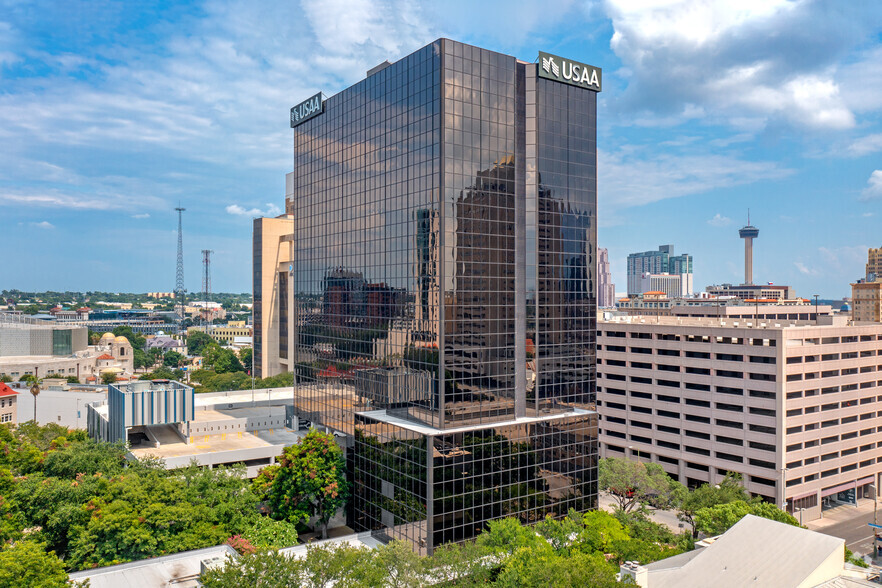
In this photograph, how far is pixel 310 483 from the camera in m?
73.1

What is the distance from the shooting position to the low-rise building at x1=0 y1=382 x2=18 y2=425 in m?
134

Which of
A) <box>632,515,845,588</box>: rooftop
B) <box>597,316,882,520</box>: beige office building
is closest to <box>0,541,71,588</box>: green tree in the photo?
<box>632,515,845,588</box>: rooftop

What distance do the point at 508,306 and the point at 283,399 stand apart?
70.7m

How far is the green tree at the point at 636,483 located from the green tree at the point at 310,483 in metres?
35.4

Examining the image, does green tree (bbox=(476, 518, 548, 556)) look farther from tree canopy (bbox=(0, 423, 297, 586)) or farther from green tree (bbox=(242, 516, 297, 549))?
green tree (bbox=(242, 516, 297, 549))

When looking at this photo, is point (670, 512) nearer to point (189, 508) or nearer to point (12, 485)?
point (189, 508)

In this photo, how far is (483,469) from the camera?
6631cm

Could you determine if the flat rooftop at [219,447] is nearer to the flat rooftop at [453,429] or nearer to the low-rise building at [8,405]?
the flat rooftop at [453,429]

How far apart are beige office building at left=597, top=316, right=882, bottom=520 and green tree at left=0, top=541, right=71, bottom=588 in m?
89.1

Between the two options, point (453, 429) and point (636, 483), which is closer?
point (453, 429)

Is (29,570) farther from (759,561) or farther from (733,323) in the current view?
(733,323)

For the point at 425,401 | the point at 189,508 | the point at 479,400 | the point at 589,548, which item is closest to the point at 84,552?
the point at 189,508

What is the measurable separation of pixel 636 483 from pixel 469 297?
37.8m

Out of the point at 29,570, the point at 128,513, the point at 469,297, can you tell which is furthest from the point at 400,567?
the point at 128,513
